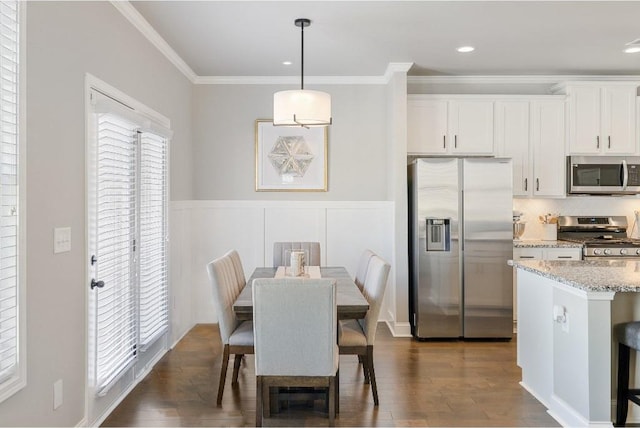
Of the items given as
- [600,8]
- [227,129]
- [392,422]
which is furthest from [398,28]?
[392,422]

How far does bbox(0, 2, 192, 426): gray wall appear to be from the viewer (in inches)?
79.2

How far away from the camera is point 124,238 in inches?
120

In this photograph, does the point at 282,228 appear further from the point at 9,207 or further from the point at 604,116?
the point at 604,116

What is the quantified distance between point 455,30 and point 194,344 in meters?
3.60

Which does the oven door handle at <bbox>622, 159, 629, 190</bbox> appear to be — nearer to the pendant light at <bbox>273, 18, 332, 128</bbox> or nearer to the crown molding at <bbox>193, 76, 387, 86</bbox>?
the crown molding at <bbox>193, 76, 387, 86</bbox>

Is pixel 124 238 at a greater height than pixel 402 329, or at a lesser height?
greater

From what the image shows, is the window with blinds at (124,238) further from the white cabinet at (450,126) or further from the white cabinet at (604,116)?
the white cabinet at (604,116)

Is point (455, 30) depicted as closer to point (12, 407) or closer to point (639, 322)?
point (639, 322)

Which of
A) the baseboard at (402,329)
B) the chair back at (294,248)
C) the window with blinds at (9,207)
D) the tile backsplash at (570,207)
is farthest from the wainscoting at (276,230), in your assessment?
the window with blinds at (9,207)

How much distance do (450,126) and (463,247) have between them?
1306 millimetres

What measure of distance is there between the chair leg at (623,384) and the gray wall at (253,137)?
2.85 meters

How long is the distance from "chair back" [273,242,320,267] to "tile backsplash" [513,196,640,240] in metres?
2.41

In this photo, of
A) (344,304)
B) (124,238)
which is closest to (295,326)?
(344,304)

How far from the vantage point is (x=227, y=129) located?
4.96m
